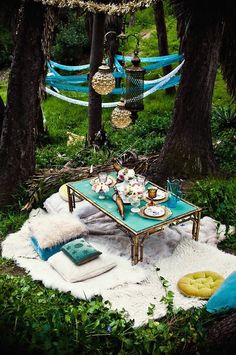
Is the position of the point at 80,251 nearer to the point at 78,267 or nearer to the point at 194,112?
the point at 78,267

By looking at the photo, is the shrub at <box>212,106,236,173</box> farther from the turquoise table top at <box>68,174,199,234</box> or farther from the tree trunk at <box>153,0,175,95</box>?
the tree trunk at <box>153,0,175,95</box>

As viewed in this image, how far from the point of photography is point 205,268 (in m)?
4.91

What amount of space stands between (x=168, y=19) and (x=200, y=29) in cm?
1022

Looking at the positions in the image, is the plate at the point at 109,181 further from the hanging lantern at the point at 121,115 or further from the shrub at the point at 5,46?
the shrub at the point at 5,46

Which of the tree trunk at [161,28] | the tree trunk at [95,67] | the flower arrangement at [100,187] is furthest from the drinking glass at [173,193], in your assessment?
the tree trunk at [161,28]

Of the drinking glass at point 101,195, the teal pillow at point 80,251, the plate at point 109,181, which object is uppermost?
the plate at point 109,181

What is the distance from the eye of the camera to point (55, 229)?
524 centimetres

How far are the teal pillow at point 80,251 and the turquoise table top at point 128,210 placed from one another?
41 centimetres

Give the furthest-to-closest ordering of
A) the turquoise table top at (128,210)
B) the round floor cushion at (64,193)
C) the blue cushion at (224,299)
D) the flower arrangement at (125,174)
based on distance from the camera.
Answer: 1. the round floor cushion at (64,193)
2. the flower arrangement at (125,174)
3. the turquoise table top at (128,210)
4. the blue cushion at (224,299)

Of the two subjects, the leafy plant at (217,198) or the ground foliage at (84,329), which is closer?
the ground foliage at (84,329)

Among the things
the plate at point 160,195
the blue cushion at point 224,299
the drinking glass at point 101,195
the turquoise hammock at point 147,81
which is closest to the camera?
the blue cushion at point 224,299

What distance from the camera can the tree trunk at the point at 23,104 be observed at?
5785mm

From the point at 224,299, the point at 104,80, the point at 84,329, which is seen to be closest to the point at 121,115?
the point at 104,80

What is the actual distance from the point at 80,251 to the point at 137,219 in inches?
26.6
